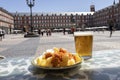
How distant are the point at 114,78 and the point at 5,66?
917 mm

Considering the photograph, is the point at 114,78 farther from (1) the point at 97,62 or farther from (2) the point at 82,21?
(2) the point at 82,21

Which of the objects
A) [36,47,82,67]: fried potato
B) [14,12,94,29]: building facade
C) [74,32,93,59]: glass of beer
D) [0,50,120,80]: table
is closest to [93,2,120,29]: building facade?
[14,12,94,29]: building facade

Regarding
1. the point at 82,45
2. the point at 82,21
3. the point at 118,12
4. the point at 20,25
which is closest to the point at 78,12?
the point at 82,21

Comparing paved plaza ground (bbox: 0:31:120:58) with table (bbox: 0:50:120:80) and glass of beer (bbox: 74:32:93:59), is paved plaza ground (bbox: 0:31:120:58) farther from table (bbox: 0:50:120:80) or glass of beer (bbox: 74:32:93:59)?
table (bbox: 0:50:120:80)

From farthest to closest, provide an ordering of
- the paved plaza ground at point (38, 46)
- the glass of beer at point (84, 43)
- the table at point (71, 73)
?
1. the paved plaza ground at point (38, 46)
2. the glass of beer at point (84, 43)
3. the table at point (71, 73)

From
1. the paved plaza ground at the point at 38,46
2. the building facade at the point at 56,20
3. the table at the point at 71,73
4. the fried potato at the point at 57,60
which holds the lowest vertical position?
the paved plaza ground at the point at 38,46

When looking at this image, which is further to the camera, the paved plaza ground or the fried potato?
the paved plaza ground

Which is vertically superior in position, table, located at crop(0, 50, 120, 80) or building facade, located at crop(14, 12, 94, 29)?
building facade, located at crop(14, 12, 94, 29)

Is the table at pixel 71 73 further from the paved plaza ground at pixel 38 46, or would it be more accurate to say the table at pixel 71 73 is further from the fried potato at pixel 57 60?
the paved plaza ground at pixel 38 46

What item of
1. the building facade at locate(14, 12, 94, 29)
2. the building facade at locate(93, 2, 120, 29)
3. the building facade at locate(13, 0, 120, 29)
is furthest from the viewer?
the building facade at locate(14, 12, 94, 29)

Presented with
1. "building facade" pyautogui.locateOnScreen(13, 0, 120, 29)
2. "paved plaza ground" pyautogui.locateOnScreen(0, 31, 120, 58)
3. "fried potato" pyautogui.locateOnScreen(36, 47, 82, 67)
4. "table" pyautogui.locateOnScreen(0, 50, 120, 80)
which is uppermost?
"building facade" pyautogui.locateOnScreen(13, 0, 120, 29)

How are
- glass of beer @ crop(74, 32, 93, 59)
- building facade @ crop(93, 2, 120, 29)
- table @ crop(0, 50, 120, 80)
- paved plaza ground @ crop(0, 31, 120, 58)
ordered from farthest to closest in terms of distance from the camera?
building facade @ crop(93, 2, 120, 29)
paved plaza ground @ crop(0, 31, 120, 58)
glass of beer @ crop(74, 32, 93, 59)
table @ crop(0, 50, 120, 80)

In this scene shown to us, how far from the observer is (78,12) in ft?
501

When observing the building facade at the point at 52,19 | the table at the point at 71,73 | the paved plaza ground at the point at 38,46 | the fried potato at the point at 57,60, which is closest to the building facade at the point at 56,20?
the building facade at the point at 52,19
